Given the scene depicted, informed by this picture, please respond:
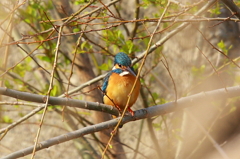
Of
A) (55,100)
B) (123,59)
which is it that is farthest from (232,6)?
(55,100)

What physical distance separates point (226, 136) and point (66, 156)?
101 inches

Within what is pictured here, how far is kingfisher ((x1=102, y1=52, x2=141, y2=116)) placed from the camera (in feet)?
10.2

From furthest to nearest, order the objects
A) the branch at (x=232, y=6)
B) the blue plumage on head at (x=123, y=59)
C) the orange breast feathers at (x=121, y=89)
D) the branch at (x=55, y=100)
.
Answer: the blue plumage on head at (x=123, y=59), the orange breast feathers at (x=121, y=89), the branch at (x=232, y=6), the branch at (x=55, y=100)

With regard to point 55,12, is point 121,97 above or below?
below

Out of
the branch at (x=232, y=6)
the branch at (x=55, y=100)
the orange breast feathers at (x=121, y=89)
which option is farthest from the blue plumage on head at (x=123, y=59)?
the branch at (x=232, y=6)

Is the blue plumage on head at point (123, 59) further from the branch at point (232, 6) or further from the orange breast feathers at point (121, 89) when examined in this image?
the branch at point (232, 6)

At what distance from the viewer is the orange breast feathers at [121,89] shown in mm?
3109

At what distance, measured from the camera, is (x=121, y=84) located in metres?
3.19

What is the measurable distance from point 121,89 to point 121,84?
55 mm

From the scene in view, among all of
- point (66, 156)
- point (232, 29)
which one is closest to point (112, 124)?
point (66, 156)

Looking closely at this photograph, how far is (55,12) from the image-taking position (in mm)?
4617

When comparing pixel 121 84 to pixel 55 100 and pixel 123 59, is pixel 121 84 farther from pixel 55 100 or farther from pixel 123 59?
pixel 55 100

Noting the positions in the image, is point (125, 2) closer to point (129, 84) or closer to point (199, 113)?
point (199, 113)

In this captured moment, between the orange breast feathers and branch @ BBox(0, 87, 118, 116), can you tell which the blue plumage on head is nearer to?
the orange breast feathers
